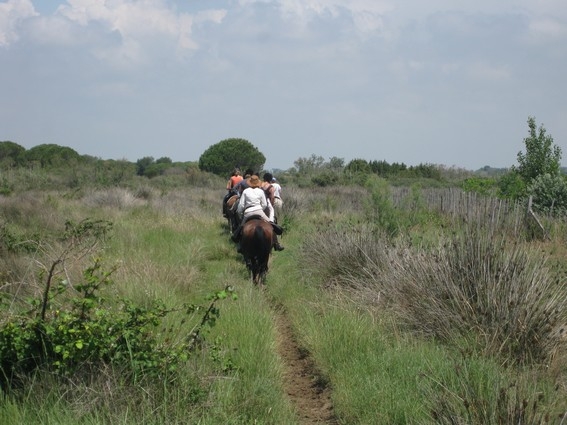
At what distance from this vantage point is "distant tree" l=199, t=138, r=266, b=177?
72.9m

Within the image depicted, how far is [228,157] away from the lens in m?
73.6

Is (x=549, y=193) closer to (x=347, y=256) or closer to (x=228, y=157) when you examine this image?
(x=347, y=256)

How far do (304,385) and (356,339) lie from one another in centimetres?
75

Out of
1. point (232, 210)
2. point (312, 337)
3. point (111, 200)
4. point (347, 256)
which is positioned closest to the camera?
point (312, 337)

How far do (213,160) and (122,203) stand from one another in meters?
48.3

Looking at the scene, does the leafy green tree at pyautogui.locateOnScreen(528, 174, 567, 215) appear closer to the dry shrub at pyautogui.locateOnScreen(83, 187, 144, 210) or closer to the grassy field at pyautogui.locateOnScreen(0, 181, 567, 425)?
the grassy field at pyautogui.locateOnScreen(0, 181, 567, 425)

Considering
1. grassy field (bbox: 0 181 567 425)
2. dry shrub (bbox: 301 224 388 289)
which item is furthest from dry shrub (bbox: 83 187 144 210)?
dry shrub (bbox: 301 224 388 289)

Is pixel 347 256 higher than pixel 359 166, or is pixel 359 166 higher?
pixel 359 166

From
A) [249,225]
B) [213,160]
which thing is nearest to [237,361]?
[249,225]

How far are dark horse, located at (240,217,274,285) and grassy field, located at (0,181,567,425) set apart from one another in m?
0.45

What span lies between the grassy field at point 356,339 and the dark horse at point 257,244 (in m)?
0.45

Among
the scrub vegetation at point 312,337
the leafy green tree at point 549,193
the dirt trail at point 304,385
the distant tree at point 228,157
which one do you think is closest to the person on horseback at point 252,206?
the scrub vegetation at point 312,337

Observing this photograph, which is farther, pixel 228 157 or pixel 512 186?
pixel 228 157

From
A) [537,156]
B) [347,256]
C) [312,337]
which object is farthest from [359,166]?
[312,337]
